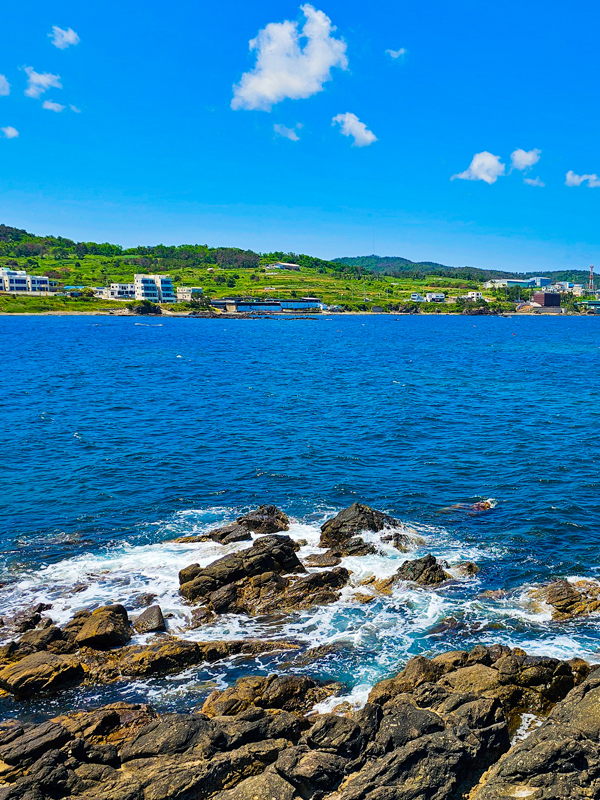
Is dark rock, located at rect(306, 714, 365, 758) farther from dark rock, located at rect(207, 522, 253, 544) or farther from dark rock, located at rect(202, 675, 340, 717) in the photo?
dark rock, located at rect(207, 522, 253, 544)

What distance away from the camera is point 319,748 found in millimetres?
18078

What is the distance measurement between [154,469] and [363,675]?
30.4m

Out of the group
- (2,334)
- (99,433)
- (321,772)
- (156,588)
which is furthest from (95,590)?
(2,334)

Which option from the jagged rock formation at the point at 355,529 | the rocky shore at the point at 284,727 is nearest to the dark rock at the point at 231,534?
the jagged rock formation at the point at 355,529

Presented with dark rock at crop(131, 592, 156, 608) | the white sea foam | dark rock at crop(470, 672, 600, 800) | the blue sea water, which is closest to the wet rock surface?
dark rock at crop(470, 672, 600, 800)

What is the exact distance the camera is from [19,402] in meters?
77.3

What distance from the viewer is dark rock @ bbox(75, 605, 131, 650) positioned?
25.5 meters

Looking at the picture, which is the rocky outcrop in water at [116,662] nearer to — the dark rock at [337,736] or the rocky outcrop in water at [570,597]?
the dark rock at [337,736]

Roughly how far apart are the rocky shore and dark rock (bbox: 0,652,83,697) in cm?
5

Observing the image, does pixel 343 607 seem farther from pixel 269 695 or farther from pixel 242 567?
pixel 269 695

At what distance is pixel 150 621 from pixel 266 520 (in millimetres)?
11798

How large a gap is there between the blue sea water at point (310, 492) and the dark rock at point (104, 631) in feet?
7.98

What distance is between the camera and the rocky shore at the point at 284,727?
16.5 meters

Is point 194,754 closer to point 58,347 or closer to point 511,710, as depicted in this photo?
point 511,710
